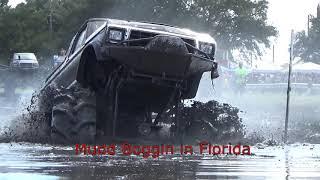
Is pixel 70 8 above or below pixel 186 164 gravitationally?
above

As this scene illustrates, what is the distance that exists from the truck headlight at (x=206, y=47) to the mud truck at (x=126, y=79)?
2cm

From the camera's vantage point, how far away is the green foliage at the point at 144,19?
5222 cm

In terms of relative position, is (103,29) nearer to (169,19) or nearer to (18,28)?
(169,19)

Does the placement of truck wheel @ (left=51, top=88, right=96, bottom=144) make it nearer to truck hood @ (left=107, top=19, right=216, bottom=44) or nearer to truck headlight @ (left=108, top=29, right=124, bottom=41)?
truck headlight @ (left=108, top=29, right=124, bottom=41)

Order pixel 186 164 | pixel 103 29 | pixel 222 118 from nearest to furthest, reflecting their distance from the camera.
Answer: pixel 186 164 < pixel 103 29 < pixel 222 118

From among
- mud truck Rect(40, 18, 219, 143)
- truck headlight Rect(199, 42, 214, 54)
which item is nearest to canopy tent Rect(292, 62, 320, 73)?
mud truck Rect(40, 18, 219, 143)

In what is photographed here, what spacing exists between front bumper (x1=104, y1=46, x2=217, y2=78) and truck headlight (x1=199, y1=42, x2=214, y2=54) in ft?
0.98

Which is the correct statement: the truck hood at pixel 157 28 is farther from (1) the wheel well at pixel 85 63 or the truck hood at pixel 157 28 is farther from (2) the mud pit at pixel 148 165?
(2) the mud pit at pixel 148 165

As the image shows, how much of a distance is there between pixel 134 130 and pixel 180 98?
1.01m

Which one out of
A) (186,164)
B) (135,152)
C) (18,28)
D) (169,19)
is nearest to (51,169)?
(186,164)

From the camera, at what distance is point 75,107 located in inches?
536

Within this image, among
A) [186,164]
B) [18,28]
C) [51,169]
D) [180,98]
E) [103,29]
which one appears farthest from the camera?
[18,28]
